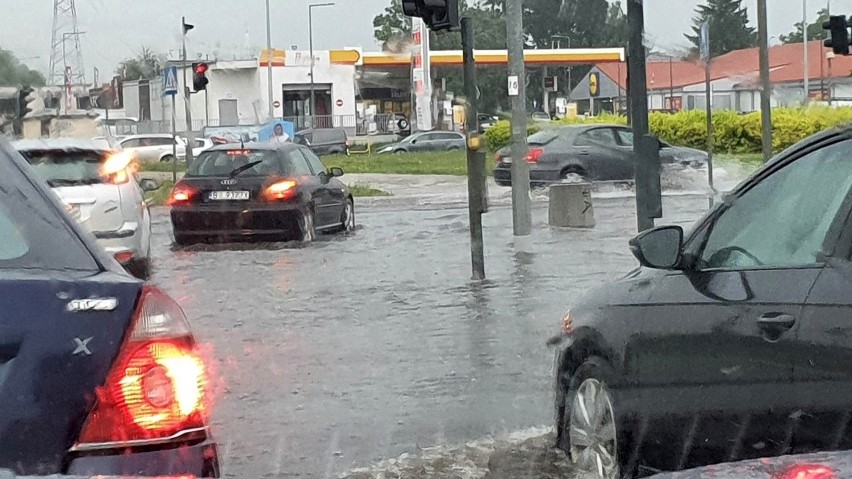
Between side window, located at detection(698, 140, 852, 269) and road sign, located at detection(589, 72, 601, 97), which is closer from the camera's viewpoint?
side window, located at detection(698, 140, 852, 269)

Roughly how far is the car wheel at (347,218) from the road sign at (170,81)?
1032 cm

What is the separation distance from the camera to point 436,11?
11.2 meters

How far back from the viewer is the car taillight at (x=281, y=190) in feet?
55.5

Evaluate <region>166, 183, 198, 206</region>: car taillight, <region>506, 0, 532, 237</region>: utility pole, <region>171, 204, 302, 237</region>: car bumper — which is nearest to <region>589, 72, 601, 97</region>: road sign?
<region>506, 0, 532, 237</region>: utility pole

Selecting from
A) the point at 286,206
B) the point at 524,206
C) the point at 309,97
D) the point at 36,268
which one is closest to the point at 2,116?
the point at 286,206

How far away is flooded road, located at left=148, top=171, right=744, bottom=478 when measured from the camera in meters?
6.54

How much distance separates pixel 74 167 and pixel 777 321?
9.69 m

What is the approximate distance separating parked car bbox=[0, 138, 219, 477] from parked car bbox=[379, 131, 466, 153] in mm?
48517

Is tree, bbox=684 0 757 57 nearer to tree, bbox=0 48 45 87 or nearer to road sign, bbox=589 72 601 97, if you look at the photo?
road sign, bbox=589 72 601 97

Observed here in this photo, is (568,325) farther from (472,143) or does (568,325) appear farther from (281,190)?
(281,190)

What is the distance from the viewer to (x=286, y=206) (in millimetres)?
16984

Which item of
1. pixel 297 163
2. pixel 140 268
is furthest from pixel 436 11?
pixel 297 163

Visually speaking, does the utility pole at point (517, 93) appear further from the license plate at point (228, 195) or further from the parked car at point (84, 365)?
the parked car at point (84, 365)

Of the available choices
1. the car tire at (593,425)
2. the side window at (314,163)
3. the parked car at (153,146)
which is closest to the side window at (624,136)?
the side window at (314,163)
